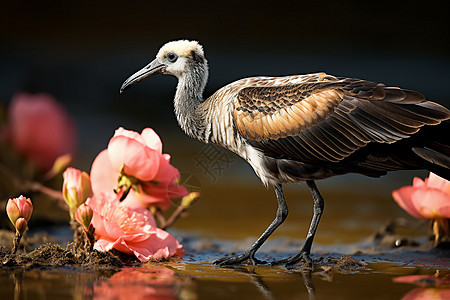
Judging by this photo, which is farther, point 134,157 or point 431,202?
point 431,202

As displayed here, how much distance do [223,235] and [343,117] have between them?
5.59 ft

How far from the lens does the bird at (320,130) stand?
15.0 feet

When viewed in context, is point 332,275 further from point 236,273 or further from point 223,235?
point 223,235

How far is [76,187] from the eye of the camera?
4.43 metres

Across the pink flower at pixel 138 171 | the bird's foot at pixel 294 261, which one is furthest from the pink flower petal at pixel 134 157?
the bird's foot at pixel 294 261

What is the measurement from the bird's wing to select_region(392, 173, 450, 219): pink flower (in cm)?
48

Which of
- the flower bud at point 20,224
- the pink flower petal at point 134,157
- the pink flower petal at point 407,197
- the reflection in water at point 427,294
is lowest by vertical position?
the reflection in water at point 427,294

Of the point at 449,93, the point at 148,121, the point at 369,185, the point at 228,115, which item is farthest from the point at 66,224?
the point at 449,93

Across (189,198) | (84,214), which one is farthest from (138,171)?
(189,198)

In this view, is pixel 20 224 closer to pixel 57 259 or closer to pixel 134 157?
pixel 57 259

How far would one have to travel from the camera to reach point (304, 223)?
6457 millimetres

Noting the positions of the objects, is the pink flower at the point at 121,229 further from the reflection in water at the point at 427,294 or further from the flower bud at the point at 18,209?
the reflection in water at the point at 427,294

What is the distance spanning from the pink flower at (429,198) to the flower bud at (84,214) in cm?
207

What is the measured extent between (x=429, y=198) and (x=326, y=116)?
0.86 m
